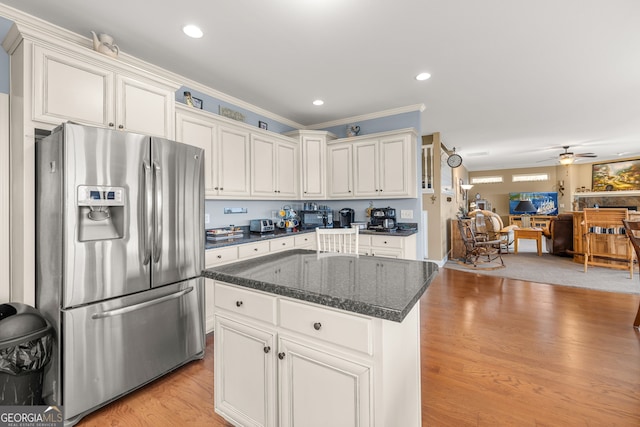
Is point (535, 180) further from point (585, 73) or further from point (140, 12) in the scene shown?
point (140, 12)

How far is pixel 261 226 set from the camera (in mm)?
3627

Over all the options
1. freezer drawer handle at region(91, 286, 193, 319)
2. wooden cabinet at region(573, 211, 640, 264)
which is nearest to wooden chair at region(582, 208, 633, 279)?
wooden cabinet at region(573, 211, 640, 264)

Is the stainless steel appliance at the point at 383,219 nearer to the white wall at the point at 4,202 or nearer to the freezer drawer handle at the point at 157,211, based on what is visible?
the freezer drawer handle at the point at 157,211

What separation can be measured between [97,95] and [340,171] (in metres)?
3.02

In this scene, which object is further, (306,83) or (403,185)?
(403,185)

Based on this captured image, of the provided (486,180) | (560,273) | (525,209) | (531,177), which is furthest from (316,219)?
(531,177)

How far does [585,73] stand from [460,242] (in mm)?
3826

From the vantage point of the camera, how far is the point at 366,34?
233cm

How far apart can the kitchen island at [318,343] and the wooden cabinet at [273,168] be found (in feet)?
7.18

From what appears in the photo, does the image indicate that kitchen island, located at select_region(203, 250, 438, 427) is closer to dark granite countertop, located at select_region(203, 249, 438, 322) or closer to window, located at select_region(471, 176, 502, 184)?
dark granite countertop, located at select_region(203, 249, 438, 322)

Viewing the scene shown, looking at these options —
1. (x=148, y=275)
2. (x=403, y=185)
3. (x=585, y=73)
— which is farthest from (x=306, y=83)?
(x=585, y=73)

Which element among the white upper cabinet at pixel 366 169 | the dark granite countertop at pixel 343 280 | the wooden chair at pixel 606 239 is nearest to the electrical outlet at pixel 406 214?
the white upper cabinet at pixel 366 169

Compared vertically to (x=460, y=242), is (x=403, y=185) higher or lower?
higher

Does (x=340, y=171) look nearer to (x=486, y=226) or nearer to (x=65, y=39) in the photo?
(x=65, y=39)
